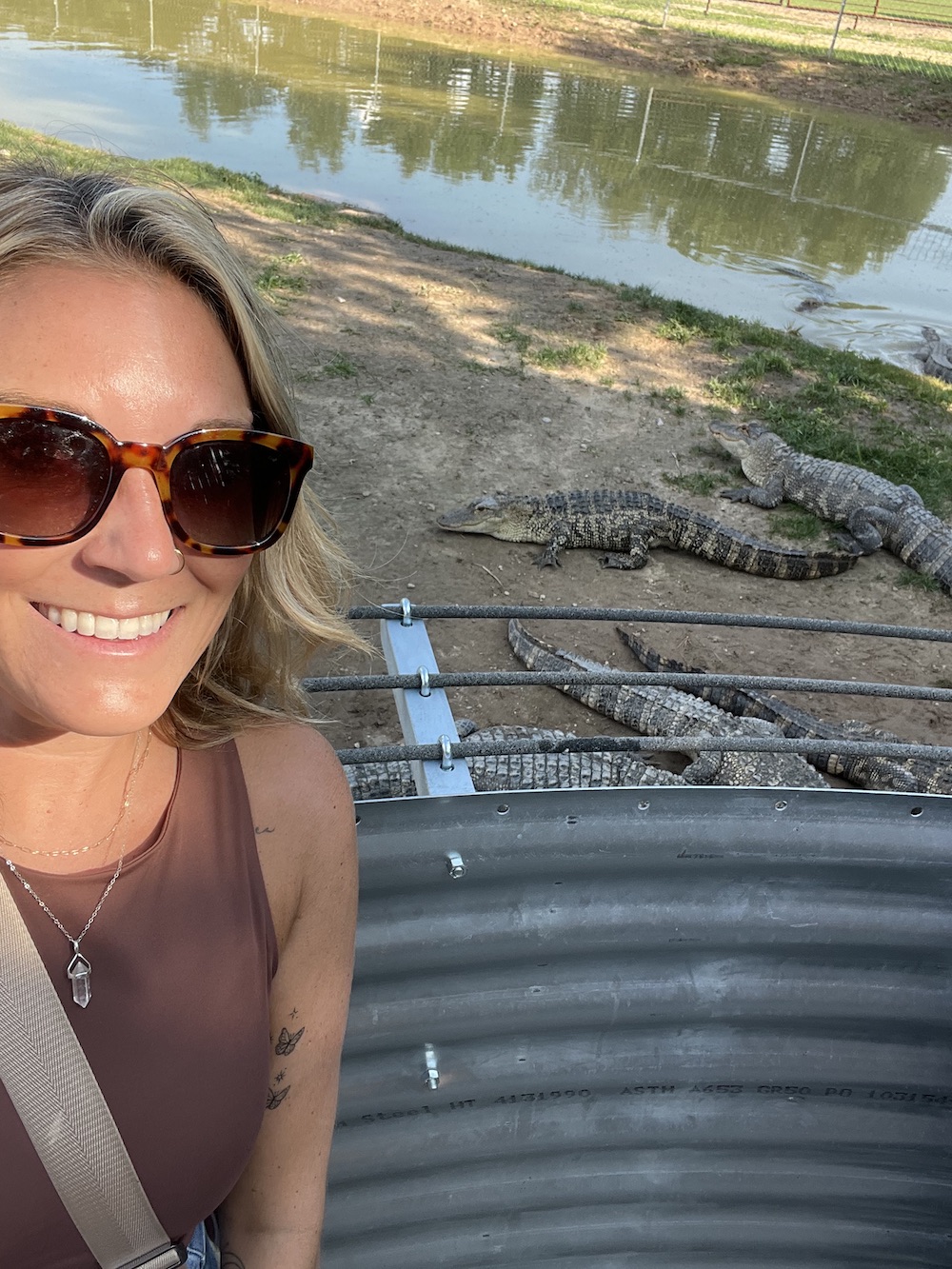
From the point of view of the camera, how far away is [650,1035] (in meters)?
1.76

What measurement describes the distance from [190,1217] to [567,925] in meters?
0.75

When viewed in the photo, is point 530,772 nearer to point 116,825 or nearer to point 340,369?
point 116,825

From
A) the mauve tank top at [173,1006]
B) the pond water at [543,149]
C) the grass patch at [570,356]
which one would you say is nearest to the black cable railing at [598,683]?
the mauve tank top at [173,1006]

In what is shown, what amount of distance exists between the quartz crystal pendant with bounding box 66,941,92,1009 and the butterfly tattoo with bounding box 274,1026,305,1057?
31 cm

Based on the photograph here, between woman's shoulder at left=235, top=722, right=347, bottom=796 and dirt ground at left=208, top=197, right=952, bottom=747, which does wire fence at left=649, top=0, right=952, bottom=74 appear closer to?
dirt ground at left=208, top=197, right=952, bottom=747

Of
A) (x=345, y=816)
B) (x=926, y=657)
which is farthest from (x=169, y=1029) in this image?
(x=926, y=657)

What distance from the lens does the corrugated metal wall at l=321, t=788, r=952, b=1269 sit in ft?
5.30

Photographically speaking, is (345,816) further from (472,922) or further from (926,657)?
(926,657)

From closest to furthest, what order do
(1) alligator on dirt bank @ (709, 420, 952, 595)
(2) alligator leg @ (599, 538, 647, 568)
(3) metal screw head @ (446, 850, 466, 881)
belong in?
(3) metal screw head @ (446, 850, 466, 881)
(2) alligator leg @ (599, 538, 647, 568)
(1) alligator on dirt bank @ (709, 420, 952, 595)

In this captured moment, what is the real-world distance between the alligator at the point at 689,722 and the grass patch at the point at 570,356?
3546mm

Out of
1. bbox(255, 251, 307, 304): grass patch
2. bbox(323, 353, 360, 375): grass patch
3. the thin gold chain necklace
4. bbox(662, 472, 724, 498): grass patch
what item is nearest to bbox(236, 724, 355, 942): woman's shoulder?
the thin gold chain necklace

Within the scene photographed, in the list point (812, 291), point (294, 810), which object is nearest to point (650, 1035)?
point (294, 810)

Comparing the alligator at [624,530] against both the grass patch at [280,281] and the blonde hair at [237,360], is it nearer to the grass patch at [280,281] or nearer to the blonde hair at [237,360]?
the grass patch at [280,281]

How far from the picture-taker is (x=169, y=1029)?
3.52 feet
